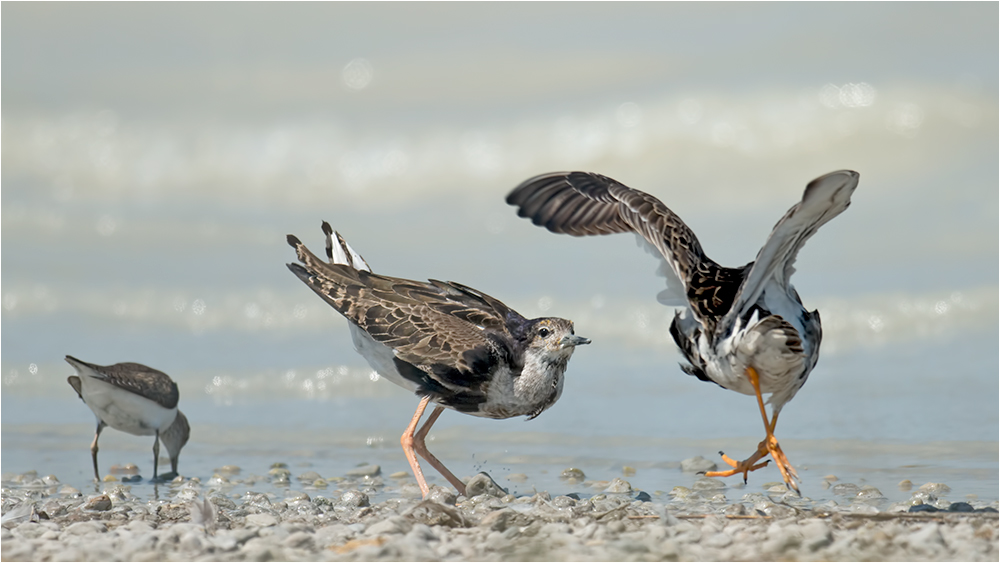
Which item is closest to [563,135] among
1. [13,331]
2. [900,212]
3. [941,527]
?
[900,212]

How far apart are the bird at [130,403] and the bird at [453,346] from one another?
197 centimetres

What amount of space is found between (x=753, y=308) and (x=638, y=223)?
1335mm

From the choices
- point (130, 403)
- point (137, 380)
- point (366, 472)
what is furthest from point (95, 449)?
point (366, 472)

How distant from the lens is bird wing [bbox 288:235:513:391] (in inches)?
259

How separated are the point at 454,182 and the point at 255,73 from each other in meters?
5.82

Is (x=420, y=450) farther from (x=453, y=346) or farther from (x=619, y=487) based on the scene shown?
(x=619, y=487)

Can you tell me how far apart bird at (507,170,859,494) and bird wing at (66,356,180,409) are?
3997 millimetres

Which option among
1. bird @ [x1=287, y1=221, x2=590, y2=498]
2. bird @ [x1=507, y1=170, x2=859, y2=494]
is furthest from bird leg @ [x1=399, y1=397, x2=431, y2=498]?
bird @ [x1=507, y1=170, x2=859, y2=494]

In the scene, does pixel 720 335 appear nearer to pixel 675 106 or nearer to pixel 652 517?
pixel 652 517

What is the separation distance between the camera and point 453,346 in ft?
21.8

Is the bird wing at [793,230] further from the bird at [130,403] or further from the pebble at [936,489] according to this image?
the bird at [130,403]

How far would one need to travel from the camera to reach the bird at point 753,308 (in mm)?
5207

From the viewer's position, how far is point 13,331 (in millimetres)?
12562

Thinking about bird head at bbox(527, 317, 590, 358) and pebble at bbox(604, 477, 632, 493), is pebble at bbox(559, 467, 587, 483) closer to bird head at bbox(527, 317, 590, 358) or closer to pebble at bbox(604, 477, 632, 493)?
pebble at bbox(604, 477, 632, 493)
